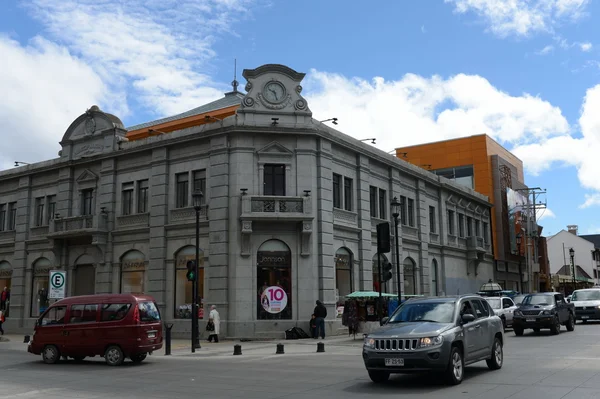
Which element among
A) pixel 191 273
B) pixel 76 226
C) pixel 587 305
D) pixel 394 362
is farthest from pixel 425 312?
pixel 76 226

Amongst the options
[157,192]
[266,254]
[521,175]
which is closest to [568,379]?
[266,254]

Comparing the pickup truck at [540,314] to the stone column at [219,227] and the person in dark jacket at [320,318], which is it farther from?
the stone column at [219,227]

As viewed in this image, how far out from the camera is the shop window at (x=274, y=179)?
27969mm

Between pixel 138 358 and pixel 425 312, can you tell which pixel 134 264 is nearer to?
pixel 138 358

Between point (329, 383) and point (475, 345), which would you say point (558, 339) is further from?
point (329, 383)

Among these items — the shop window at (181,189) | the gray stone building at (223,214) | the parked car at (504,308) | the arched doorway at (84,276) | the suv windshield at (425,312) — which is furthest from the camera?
the arched doorway at (84,276)

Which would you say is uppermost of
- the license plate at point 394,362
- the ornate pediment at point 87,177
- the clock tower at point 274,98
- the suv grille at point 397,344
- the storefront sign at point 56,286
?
the clock tower at point 274,98

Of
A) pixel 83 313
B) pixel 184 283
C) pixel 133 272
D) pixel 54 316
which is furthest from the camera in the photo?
pixel 133 272

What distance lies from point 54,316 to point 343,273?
15530 millimetres

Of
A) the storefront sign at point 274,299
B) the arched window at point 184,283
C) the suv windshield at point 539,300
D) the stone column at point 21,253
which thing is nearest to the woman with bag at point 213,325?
Result: the storefront sign at point 274,299

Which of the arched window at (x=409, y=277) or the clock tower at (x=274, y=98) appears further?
the arched window at (x=409, y=277)

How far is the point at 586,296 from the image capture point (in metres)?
32.0

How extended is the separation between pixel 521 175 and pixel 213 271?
1861 inches

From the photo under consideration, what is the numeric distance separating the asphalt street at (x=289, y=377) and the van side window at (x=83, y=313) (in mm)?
1338
